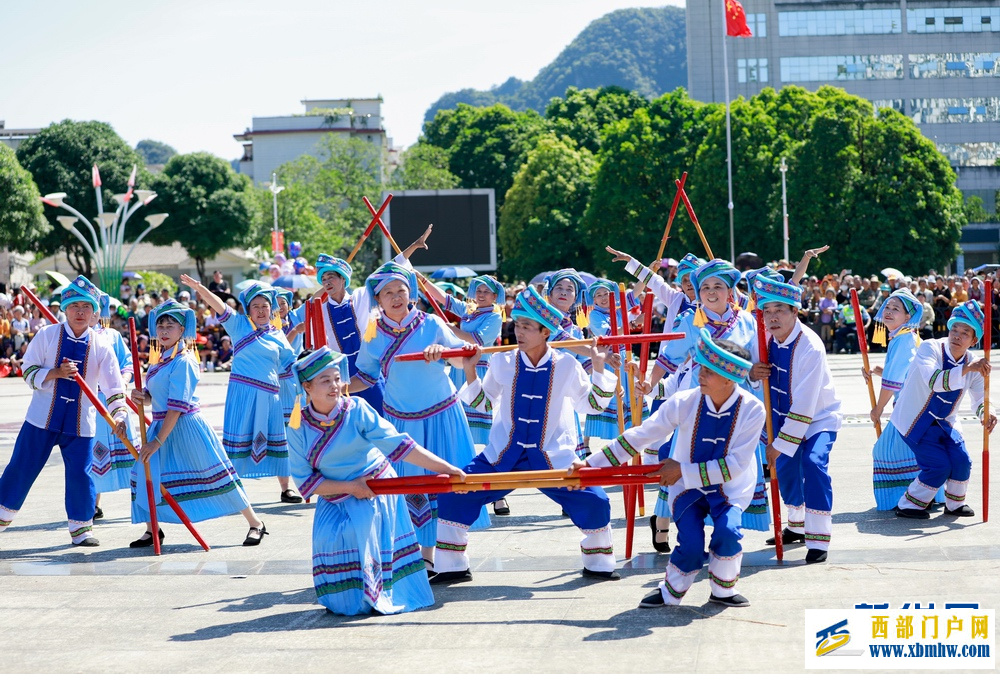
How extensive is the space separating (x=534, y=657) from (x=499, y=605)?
1.10m

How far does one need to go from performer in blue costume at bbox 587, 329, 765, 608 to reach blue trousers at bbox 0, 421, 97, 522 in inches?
179

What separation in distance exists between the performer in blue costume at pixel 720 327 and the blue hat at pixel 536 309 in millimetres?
1144

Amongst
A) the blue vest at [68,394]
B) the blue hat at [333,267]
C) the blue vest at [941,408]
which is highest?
the blue hat at [333,267]

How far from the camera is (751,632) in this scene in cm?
597

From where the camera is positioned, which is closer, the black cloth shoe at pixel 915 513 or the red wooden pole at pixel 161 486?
the red wooden pole at pixel 161 486

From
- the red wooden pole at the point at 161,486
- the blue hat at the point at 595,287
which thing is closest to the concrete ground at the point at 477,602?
the red wooden pole at the point at 161,486

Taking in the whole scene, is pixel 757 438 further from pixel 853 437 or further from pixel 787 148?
pixel 787 148

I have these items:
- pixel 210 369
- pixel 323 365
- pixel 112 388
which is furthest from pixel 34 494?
pixel 210 369

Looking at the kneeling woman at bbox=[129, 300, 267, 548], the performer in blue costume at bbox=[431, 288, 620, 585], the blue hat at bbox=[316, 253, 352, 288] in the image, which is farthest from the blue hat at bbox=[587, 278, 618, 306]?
the performer in blue costume at bbox=[431, 288, 620, 585]

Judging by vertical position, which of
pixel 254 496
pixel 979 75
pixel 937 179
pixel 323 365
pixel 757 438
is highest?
pixel 979 75

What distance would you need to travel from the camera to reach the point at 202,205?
204 feet

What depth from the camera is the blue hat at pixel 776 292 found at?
7.79 metres

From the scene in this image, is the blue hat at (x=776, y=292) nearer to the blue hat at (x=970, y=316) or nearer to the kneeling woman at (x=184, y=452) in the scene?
the blue hat at (x=970, y=316)

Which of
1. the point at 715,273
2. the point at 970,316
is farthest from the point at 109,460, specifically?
the point at 970,316
